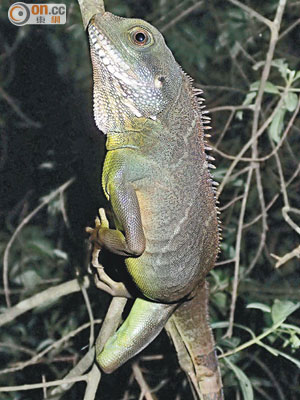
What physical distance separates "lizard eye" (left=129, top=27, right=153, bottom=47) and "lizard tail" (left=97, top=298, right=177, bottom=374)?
86 cm

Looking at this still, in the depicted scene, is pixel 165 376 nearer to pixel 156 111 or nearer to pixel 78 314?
pixel 78 314

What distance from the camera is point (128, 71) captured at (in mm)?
1604

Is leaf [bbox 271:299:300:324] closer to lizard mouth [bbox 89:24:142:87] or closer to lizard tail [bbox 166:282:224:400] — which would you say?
lizard tail [bbox 166:282:224:400]

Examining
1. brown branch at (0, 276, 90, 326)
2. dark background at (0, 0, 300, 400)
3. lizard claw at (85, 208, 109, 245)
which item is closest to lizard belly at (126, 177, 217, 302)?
lizard claw at (85, 208, 109, 245)

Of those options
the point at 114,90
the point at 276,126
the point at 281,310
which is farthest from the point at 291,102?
the point at 114,90

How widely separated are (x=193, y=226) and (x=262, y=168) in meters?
1.57

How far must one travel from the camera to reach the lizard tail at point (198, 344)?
198cm

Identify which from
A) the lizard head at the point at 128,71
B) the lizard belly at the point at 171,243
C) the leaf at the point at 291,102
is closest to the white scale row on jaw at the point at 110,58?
the lizard head at the point at 128,71

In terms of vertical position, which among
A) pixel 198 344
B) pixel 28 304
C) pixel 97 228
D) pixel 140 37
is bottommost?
pixel 198 344

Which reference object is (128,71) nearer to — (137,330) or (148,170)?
(148,170)

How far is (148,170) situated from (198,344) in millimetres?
729

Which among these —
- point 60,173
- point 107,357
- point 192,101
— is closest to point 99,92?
point 192,101

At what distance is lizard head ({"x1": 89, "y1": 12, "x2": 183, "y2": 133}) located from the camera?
5.18 feet

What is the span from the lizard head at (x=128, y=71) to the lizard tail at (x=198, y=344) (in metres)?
0.71
